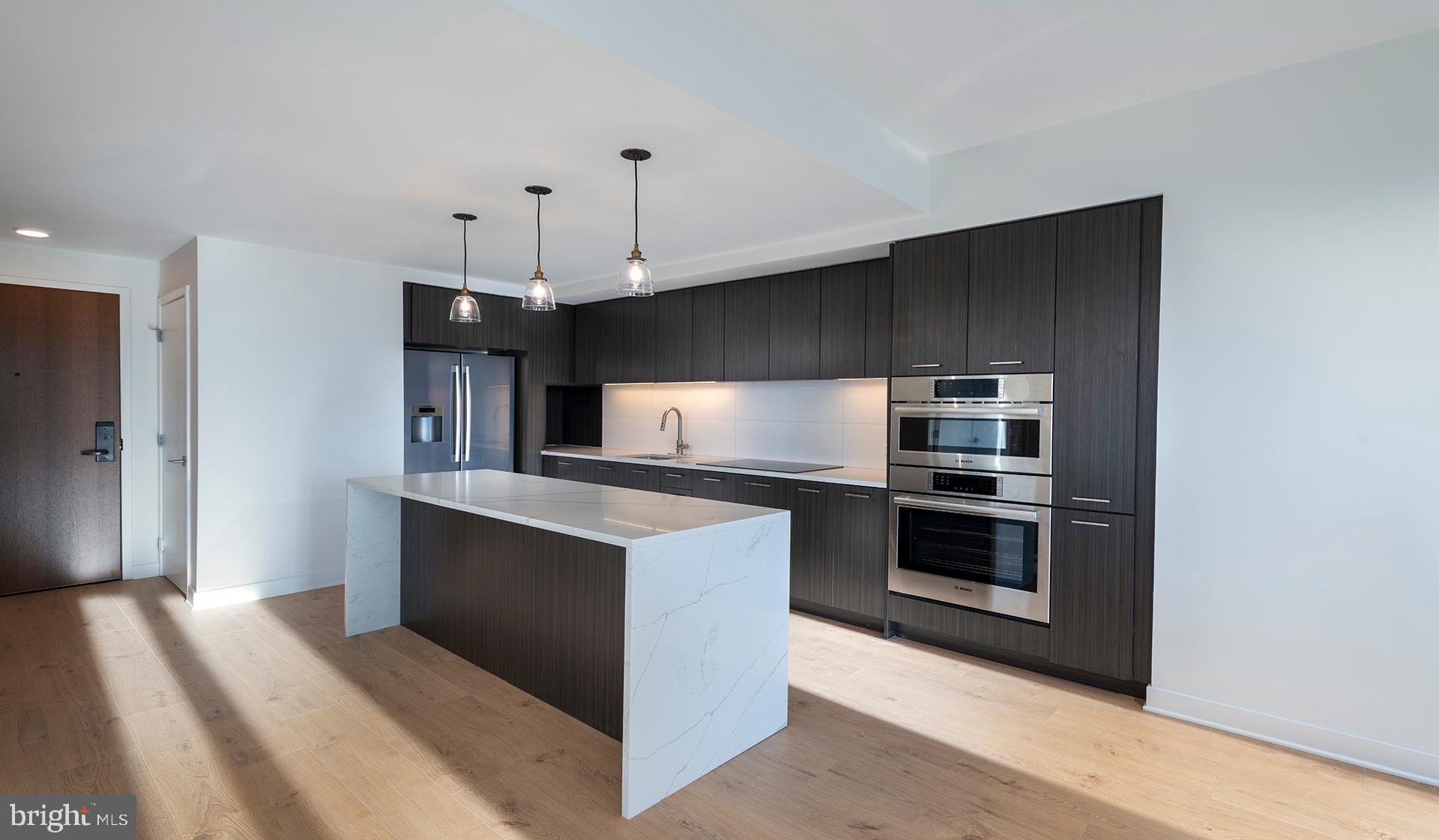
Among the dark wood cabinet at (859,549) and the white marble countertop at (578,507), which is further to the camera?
the dark wood cabinet at (859,549)

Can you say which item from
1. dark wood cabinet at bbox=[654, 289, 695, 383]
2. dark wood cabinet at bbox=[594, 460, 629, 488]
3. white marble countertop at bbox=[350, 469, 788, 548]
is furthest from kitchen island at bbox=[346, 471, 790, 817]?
dark wood cabinet at bbox=[654, 289, 695, 383]

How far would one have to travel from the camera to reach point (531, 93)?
226 centimetres

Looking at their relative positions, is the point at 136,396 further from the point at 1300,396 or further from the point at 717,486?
the point at 1300,396

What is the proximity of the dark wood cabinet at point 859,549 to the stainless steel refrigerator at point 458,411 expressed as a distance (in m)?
3.11

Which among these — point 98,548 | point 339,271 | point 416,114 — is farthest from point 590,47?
point 98,548

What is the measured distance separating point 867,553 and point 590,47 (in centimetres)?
292

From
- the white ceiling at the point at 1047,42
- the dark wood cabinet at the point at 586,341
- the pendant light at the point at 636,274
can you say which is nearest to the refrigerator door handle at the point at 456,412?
the dark wood cabinet at the point at 586,341

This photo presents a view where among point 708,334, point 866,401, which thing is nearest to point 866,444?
point 866,401

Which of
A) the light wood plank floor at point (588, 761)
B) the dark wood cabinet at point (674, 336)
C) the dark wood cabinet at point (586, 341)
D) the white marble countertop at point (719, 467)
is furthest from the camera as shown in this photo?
the dark wood cabinet at point (586, 341)

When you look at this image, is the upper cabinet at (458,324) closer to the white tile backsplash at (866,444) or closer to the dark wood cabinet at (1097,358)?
the white tile backsplash at (866,444)

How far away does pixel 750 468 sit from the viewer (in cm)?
456

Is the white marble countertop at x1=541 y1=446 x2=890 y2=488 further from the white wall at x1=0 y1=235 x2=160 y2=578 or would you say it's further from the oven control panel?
the white wall at x1=0 y1=235 x2=160 y2=578

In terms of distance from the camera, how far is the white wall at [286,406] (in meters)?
4.30

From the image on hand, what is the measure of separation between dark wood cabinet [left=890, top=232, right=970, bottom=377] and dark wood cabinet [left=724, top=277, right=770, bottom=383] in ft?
3.96
